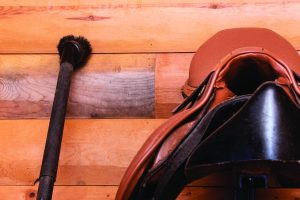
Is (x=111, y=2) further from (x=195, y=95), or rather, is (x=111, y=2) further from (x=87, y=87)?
(x=195, y=95)

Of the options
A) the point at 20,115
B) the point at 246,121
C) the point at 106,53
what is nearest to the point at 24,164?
the point at 20,115

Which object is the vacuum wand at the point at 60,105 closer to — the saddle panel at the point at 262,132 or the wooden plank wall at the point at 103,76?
the wooden plank wall at the point at 103,76

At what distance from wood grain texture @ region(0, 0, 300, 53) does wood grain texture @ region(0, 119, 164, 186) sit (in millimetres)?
230

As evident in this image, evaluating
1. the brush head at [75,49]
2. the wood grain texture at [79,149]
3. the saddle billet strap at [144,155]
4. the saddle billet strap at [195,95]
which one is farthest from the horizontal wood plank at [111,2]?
the saddle billet strap at [144,155]

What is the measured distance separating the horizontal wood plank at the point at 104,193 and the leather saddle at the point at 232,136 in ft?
0.67

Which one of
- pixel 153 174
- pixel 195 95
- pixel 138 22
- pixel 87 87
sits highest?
pixel 138 22

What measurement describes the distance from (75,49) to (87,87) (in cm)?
11

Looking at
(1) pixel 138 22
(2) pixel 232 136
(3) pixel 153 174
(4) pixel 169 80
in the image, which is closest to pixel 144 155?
(3) pixel 153 174

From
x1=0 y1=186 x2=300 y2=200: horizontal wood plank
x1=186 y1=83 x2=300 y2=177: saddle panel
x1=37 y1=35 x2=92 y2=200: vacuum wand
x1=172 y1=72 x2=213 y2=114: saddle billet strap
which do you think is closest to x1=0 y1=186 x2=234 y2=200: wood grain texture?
x1=0 y1=186 x2=300 y2=200: horizontal wood plank

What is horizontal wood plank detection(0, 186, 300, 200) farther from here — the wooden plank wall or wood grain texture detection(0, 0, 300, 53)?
wood grain texture detection(0, 0, 300, 53)

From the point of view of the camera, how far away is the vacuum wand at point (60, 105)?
0.92m

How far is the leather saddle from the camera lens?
58cm

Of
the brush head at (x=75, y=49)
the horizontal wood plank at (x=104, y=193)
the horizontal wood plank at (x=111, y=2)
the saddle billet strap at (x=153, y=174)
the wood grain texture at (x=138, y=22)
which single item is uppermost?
the horizontal wood plank at (x=111, y=2)

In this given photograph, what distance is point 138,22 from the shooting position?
1.28m
